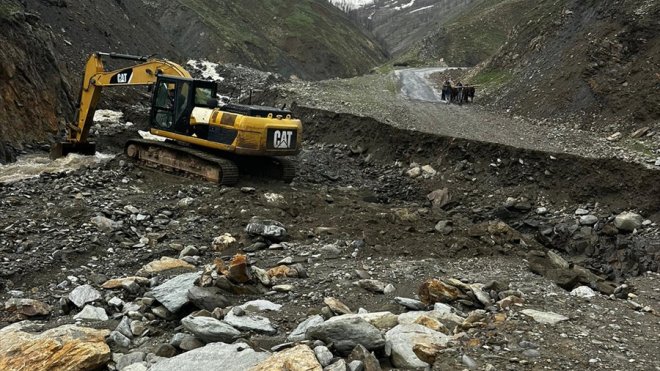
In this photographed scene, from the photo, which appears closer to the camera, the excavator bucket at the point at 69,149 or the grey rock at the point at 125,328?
the grey rock at the point at 125,328

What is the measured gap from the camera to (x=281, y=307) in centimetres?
643

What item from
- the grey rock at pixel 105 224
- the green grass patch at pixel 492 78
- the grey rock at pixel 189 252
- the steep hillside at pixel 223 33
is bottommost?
the grey rock at pixel 189 252

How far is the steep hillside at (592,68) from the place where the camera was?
17391 millimetres

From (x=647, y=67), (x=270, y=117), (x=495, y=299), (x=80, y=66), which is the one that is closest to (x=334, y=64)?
(x=80, y=66)

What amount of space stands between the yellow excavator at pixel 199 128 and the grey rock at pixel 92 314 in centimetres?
583

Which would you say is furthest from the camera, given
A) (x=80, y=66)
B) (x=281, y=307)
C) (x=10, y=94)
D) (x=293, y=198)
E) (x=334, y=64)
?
(x=334, y=64)

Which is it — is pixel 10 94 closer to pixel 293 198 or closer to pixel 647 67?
pixel 293 198

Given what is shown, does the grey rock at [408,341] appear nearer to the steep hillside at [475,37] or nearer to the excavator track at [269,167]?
the excavator track at [269,167]

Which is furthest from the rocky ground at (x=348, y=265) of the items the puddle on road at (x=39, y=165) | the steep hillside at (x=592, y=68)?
the steep hillside at (x=592, y=68)

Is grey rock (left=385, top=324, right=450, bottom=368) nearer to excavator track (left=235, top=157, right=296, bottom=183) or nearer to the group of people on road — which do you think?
excavator track (left=235, top=157, right=296, bottom=183)

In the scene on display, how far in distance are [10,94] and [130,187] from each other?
7678 millimetres

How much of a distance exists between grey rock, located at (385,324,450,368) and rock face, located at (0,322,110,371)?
2.59 meters

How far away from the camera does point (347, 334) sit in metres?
5.00

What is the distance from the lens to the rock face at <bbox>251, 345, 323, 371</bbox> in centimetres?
455
